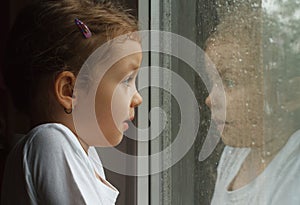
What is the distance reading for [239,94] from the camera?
69 centimetres

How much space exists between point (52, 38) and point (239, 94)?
10.0 inches

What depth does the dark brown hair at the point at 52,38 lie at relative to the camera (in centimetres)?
71

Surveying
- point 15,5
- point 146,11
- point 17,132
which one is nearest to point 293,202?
point 146,11

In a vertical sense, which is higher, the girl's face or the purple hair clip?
the purple hair clip

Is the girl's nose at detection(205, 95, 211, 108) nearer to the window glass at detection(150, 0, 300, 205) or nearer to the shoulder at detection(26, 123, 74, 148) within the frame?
the window glass at detection(150, 0, 300, 205)

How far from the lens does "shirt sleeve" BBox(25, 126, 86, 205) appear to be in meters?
0.65

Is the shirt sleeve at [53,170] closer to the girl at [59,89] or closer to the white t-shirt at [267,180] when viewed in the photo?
the girl at [59,89]

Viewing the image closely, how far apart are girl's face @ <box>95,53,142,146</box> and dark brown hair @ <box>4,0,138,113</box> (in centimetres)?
4

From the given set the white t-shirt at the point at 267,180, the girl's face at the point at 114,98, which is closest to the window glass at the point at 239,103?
the white t-shirt at the point at 267,180

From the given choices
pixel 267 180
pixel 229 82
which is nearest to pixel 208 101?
pixel 229 82

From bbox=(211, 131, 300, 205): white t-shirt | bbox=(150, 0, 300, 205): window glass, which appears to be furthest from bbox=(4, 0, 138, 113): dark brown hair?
bbox=(211, 131, 300, 205): white t-shirt

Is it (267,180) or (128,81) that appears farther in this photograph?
(128,81)

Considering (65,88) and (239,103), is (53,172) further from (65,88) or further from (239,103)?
(239,103)

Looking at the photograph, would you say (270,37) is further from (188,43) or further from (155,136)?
(155,136)
